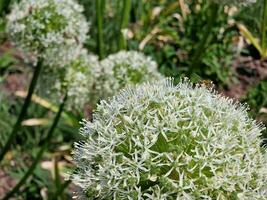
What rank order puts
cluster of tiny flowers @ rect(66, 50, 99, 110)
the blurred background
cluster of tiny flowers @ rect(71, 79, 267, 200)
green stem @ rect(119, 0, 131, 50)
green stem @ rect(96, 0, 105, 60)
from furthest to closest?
the blurred background, green stem @ rect(119, 0, 131, 50), green stem @ rect(96, 0, 105, 60), cluster of tiny flowers @ rect(66, 50, 99, 110), cluster of tiny flowers @ rect(71, 79, 267, 200)

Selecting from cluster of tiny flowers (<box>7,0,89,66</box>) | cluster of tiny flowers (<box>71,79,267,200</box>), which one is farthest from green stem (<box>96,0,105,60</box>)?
cluster of tiny flowers (<box>71,79,267,200</box>)

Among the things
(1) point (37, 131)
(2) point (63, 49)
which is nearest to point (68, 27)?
(2) point (63, 49)

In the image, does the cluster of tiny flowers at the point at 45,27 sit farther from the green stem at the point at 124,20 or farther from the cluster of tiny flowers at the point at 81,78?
the green stem at the point at 124,20

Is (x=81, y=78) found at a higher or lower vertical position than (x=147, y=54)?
lower

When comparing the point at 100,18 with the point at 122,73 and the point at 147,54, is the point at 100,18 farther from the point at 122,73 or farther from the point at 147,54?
the point at 147,54

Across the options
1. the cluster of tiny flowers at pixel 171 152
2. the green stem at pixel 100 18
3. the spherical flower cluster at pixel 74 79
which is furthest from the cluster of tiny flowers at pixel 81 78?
the cluster of tiny flowers at pixel 171 152

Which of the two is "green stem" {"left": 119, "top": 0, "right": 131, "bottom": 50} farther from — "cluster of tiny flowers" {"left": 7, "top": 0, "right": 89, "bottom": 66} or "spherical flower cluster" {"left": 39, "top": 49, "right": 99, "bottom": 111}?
"cluster of tiny flowers" {"left": 7, "top": 0, "right": 89, "bottom": 66}

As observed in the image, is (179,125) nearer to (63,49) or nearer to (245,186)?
(245,186)

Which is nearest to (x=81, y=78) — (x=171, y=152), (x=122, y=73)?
(x=122, y=73)
